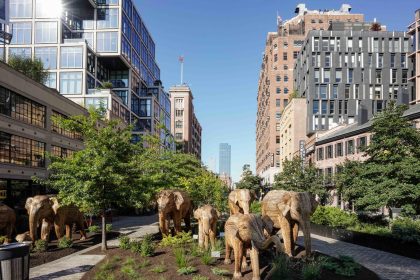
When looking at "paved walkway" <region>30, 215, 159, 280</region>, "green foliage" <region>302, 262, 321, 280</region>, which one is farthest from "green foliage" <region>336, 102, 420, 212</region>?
"paved walkway" <region>30, 215, 159, 280</region>

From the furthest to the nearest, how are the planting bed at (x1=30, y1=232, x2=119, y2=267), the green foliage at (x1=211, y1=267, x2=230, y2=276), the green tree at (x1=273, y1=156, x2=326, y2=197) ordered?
the green tree at (x1=273, y1=156, x2=326, y2=197)
the planting bed at (x1=30, y1=232, x2=119, y2=267)
the green foliage at (x1=211, y1=267, x2=230, y2=276)

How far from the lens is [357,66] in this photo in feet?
270

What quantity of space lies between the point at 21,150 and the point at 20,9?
41940 millimetres

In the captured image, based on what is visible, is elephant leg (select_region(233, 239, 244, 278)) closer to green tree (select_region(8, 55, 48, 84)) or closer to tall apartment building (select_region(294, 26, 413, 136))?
green tree (select_region(8, 55, 48, 84))

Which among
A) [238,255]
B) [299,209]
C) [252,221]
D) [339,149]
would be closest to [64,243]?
[238,255]

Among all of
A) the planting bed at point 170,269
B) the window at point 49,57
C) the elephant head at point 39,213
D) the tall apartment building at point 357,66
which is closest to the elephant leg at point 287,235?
the planting bed at point 170,269

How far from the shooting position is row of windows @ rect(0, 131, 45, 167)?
33469 millimetres

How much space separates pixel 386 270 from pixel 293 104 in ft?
221

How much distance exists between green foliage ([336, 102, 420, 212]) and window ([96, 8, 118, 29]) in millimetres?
57910

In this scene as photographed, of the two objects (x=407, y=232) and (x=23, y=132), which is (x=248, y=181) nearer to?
(x=23, y=132)

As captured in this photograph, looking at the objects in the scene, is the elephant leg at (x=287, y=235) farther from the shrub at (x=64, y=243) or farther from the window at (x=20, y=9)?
the window at (x=20, y=9)

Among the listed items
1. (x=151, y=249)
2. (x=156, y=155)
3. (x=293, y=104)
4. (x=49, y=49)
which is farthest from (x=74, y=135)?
(x=293, y=104)

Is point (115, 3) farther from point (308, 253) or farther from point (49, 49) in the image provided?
point (308, 253)

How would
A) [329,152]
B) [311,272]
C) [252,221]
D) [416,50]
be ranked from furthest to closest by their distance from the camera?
1. [416,50]
2. [329,152]
3. [311,272]
4. [252,221]
